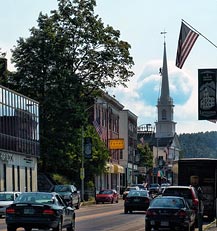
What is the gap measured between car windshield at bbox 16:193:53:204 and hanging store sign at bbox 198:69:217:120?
791cm

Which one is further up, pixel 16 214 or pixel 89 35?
pixel 89 35

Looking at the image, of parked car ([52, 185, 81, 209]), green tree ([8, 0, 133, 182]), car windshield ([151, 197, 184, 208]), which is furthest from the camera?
green tree ([8, 0, 133, 182])

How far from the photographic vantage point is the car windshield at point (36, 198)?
25.5 metres

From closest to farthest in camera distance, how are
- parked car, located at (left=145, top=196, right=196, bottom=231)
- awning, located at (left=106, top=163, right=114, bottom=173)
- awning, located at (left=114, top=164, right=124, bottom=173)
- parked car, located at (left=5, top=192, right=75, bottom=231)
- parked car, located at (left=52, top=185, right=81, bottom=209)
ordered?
parked car, located at (left=5, top=192, right=75, bottom=231), parked car, located at (left=145, top=196, right=196, bottom=231), parked car, located at (left=52, top=185, right=81, bottom=209), awning, located at (left=106, top=163, right=114, bottom=173), awning, located at (left=114, top=164, right=124, bottom=173)

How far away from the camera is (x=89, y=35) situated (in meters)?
71.4

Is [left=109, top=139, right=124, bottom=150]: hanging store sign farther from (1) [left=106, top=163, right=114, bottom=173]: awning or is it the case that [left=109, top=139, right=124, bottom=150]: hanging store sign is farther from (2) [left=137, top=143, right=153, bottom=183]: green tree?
(2) [left=137, top=143, right=153, bottom=183]: green tree

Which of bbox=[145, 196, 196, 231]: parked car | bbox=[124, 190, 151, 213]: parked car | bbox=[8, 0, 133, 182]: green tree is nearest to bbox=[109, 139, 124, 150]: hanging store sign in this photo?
bbox=[8, 0, 133, 182]: green tree

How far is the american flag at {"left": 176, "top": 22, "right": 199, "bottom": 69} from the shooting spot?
104 ft

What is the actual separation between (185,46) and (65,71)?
3808 cm

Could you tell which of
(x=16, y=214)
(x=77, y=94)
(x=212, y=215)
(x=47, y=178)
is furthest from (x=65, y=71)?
(x=16, y=214)

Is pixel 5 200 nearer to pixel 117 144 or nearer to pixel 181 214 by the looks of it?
pixel 181 214

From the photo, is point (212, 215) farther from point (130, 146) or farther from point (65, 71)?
point (130, 146)

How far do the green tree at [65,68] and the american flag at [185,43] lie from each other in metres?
36.9

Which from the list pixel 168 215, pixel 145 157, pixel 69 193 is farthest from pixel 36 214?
pixel 145 157
